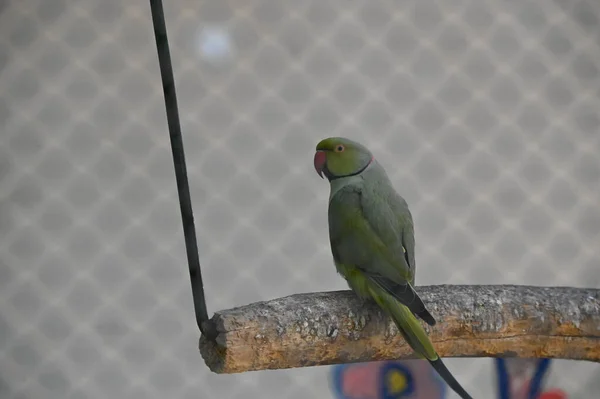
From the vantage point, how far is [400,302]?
58 centimetres

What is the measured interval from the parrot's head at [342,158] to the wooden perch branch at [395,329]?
5.5 inches

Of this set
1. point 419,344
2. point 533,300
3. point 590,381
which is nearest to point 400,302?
point 419,344

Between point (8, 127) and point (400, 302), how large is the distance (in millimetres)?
764

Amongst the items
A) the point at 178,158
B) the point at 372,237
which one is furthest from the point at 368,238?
the point at 178,158

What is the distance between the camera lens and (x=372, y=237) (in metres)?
0.64

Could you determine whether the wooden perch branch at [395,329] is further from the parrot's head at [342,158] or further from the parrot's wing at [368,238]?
the parrot's head at [342,158]

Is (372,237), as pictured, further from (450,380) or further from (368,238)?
(450,380)

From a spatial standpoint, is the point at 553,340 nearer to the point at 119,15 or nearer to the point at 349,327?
the point at 349,327

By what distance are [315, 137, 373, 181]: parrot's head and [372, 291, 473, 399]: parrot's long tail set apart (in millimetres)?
156

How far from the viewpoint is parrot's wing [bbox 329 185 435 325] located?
0.61 m

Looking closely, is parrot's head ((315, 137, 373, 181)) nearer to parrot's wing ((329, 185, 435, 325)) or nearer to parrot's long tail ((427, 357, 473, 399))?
parrot's wing ((329, 185, 435, 325))

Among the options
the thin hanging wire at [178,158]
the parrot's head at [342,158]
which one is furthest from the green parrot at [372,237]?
the thin hanging wire at [178,158]

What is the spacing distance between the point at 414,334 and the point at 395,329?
5 centimetres

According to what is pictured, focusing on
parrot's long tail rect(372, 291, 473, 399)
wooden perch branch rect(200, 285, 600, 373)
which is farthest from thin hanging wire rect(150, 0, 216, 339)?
parrot's long tail rect(372, 291, 473, 399)
